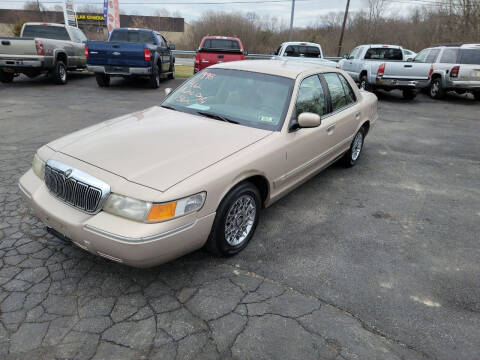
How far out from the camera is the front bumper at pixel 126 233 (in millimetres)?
2438

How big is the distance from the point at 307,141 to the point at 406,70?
9612 millimetres

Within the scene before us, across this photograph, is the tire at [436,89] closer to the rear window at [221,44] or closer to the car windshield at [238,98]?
the rear window at [221,44]

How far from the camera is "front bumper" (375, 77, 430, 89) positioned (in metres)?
11.8

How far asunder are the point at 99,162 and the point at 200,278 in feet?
4.09

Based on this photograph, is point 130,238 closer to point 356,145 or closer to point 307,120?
point 307,120

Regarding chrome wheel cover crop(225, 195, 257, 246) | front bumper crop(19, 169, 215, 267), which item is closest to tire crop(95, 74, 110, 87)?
front bumper crop(19, 169, 215, 267)

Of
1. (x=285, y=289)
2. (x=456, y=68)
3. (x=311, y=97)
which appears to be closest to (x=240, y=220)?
(x=285, y=289)

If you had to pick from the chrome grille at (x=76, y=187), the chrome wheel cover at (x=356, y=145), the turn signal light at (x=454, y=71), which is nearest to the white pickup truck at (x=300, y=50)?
the turn signal light at (x=454, y=71)

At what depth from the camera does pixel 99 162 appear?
2.79m

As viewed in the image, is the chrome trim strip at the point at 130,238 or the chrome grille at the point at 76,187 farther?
the chrome grille at the point at 76,187

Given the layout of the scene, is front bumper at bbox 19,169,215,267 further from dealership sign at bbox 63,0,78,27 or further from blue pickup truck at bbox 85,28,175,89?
dealership sign at bbox 63,0,78,27

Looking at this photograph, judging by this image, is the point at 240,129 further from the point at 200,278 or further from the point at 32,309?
the point at 32,309

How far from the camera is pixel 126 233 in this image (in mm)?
2430

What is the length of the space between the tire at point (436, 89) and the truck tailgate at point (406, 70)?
170cm
